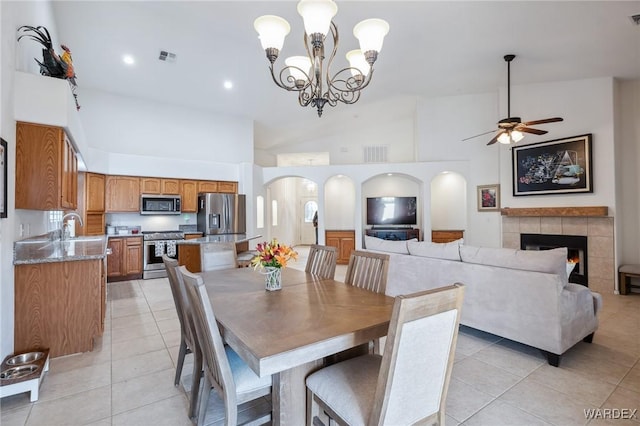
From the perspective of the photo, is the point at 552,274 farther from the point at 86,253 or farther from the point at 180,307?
the point at 86,253

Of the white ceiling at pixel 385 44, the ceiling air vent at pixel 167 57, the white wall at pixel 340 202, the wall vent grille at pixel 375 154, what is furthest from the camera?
the white wall at pixel 340 202

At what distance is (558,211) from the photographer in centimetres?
502

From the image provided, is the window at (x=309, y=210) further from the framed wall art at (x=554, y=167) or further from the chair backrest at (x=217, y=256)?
the chair backrest at (x=217, y=256)

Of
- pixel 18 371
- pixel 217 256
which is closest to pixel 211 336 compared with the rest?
pixel 217 256

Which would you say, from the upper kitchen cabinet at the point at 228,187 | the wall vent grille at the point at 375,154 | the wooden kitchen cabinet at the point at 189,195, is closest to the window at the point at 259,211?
the upper kitchen cabinet at the point at 228,187

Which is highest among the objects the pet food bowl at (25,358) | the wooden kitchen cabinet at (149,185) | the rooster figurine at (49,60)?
the rooster figurine at (49,60)

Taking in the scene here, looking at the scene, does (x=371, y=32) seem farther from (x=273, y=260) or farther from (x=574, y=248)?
(x=574, y=248)

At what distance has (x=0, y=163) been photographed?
6.73ft

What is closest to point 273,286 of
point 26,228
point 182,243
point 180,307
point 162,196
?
point 180,307

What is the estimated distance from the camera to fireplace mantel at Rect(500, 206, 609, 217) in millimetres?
4617

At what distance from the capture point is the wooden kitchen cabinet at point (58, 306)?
2.46 meters

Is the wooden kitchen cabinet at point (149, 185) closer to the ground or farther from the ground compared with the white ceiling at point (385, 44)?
closer to the ground

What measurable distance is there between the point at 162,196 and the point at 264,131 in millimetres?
3306

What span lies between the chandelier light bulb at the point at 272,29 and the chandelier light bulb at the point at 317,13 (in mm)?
210
